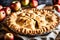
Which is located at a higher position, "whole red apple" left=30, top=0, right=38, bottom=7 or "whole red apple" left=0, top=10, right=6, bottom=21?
"whole red apple" left=30, top=0, right=38, bottom=7

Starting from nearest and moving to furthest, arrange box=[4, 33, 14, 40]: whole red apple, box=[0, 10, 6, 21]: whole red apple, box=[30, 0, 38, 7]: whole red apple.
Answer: box=[4, 33, 14, 40]: whole red apple → box=[0, 10, 6, 21]: whole red apple → box=[30, 0, 38, 7]: whole red apple

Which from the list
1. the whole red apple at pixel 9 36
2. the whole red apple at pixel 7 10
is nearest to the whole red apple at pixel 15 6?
the whole red apple at pixel 7 10

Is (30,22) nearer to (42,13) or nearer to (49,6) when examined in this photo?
(42,13)

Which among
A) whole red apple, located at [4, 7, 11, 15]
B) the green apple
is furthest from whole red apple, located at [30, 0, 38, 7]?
whole red apple, located at [4, 7, 11, 15]

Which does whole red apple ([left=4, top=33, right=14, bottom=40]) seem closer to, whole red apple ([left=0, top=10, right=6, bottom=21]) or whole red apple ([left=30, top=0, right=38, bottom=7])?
whole red apple ([left=0, top=10, right=6, bottom=21])

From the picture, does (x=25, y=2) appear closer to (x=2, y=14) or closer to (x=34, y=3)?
(x=34, y=3)

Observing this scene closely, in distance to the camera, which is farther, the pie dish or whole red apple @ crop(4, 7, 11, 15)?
whole red apple @ crop(4, 7, 11, 15)

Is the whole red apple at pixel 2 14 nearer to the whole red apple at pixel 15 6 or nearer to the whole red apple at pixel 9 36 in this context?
the whole red apple at pixel 15 6

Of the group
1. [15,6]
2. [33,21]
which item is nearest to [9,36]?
[33,21]

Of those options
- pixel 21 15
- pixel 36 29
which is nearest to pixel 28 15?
Answer: pixel 21 15
